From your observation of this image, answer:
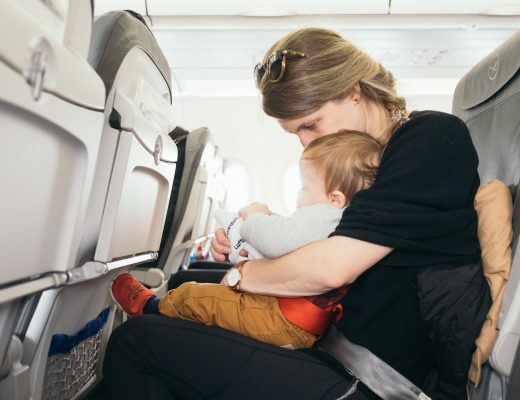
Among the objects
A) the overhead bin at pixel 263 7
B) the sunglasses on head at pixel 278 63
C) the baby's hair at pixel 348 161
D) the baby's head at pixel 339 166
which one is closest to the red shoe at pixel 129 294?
the baby's head at pixel 339 166

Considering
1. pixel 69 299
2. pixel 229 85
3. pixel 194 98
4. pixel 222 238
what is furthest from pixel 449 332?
pixel 194 98

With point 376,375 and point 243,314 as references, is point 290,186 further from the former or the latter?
point 376,375

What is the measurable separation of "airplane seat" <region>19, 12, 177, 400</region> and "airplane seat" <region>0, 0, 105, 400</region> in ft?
0.24

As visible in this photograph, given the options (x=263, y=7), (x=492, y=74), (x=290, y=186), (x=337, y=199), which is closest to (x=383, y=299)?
(x=337, y=199)

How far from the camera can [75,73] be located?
880 millimetres

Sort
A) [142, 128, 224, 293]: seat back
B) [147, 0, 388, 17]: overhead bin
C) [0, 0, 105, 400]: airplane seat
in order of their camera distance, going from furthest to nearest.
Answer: [147, 0, 388, 17]: overhead bin → [142, 128, 224, 293]: seat back → [0, 0, 105, 400]: airplane seat

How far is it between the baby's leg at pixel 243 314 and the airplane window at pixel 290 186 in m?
6.20

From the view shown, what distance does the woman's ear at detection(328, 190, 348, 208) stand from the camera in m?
1.40

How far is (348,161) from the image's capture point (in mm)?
1382

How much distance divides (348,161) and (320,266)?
39 centimetres

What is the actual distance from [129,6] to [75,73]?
14.7 ft

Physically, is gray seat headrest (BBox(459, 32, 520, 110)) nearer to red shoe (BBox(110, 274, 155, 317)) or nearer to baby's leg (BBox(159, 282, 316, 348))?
baby's leg (BBox(159, 282, 316, 348))

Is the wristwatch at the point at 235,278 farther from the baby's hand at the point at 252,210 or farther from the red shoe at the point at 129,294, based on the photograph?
the red shoe at the point at 129,294

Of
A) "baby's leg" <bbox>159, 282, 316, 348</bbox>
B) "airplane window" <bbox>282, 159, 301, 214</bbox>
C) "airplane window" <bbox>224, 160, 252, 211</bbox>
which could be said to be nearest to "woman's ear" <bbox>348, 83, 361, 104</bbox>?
"baby's leg" <bbox>159, 282, 316, 348</bbox>
